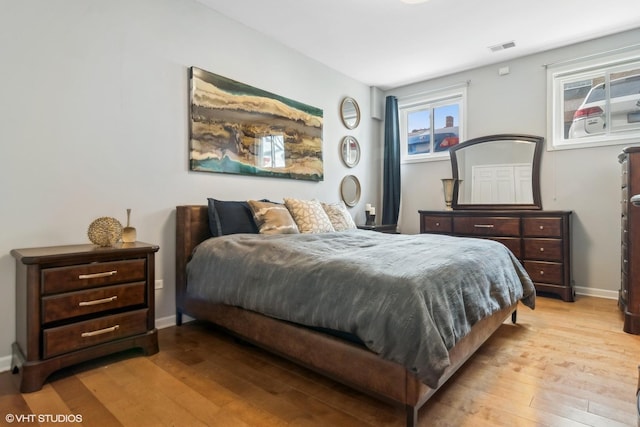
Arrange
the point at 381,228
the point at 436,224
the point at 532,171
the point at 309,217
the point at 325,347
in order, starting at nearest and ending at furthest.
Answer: the point at 325,347 → the point at 309,217 → the point at 532,171 → the point at 436,224 → the point at 381,228

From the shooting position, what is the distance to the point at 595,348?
219cm

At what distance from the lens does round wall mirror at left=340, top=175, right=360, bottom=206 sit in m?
4.44

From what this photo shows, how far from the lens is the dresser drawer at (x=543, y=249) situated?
3.35 m

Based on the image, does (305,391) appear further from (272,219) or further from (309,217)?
(309,217)

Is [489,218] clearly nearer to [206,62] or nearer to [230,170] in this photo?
[230,170]

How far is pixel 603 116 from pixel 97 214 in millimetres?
4773

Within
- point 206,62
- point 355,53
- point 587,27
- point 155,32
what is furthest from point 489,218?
point 155,32

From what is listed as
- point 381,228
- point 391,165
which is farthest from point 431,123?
point 381,228

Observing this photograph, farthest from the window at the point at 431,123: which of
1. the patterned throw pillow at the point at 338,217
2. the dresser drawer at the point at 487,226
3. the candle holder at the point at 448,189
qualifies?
the patterned throw pillow at the point at 338,217

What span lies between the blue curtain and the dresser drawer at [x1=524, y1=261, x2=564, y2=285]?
5.81ft

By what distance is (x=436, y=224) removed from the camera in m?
4.11

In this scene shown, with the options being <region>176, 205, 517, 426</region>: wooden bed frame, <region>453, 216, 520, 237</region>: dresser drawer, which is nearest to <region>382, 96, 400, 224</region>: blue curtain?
<region>453, 216, 520, 237</region>: dresser drawer

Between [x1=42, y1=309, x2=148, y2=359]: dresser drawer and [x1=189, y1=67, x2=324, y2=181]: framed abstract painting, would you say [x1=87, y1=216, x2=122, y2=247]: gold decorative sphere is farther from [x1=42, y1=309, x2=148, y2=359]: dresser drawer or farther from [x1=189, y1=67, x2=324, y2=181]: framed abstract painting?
[x1=189, y1=67, x2=324, y2=181]: framed abstract painting

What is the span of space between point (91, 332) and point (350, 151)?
3.50 m
